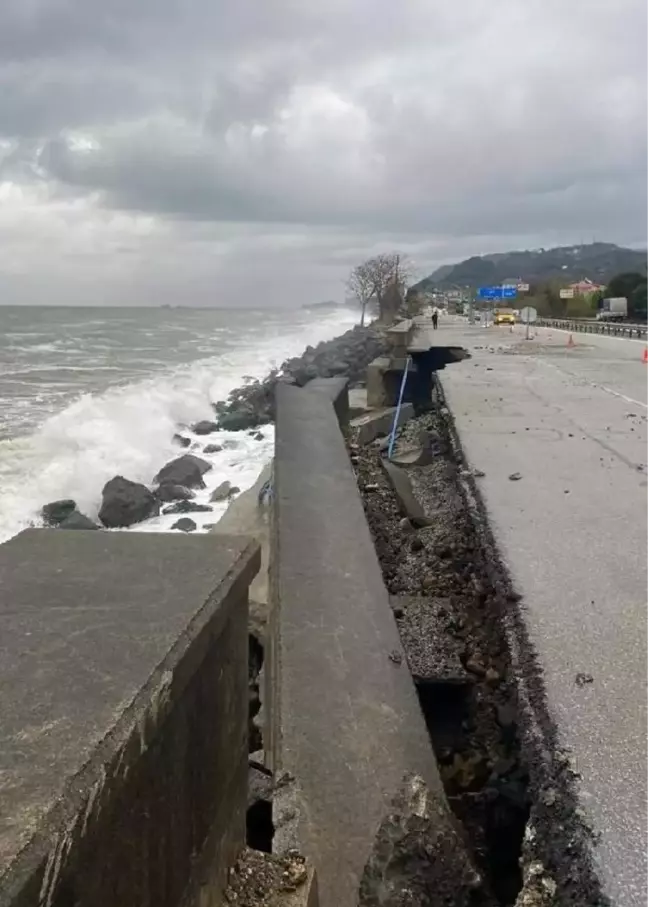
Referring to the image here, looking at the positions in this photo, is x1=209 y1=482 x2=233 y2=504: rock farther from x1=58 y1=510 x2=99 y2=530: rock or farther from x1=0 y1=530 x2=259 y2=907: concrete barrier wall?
x1=0 y1=530 x2=259 y2=907: concrete barrier wall

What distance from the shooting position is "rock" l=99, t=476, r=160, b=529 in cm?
1478

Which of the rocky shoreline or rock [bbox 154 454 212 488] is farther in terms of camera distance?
rock [bbox 154 454 212 488]

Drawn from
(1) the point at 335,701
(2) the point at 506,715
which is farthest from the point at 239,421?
(2) the point at 506,715

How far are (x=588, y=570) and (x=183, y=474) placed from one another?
13.3 meters

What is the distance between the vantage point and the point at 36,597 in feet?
6.30

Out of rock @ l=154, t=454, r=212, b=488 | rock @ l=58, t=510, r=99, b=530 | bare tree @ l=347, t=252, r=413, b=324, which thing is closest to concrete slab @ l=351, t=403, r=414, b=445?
rock @ l=154, t=454, r=212, b=488

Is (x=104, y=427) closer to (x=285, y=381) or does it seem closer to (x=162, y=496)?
(x=285, y=381)

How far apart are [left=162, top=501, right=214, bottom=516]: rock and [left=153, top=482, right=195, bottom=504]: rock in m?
0.60

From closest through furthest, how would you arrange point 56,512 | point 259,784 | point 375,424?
1. point 259,784
2. point 375,424
3. point 56,512

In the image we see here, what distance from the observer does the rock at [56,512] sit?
14930 millimetres

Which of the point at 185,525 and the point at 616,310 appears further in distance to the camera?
the point at 616,310

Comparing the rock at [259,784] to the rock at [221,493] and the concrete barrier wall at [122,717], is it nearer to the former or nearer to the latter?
the concrete barrier wall at [122,717]

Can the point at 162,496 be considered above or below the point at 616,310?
below

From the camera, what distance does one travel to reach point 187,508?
15.0 m
